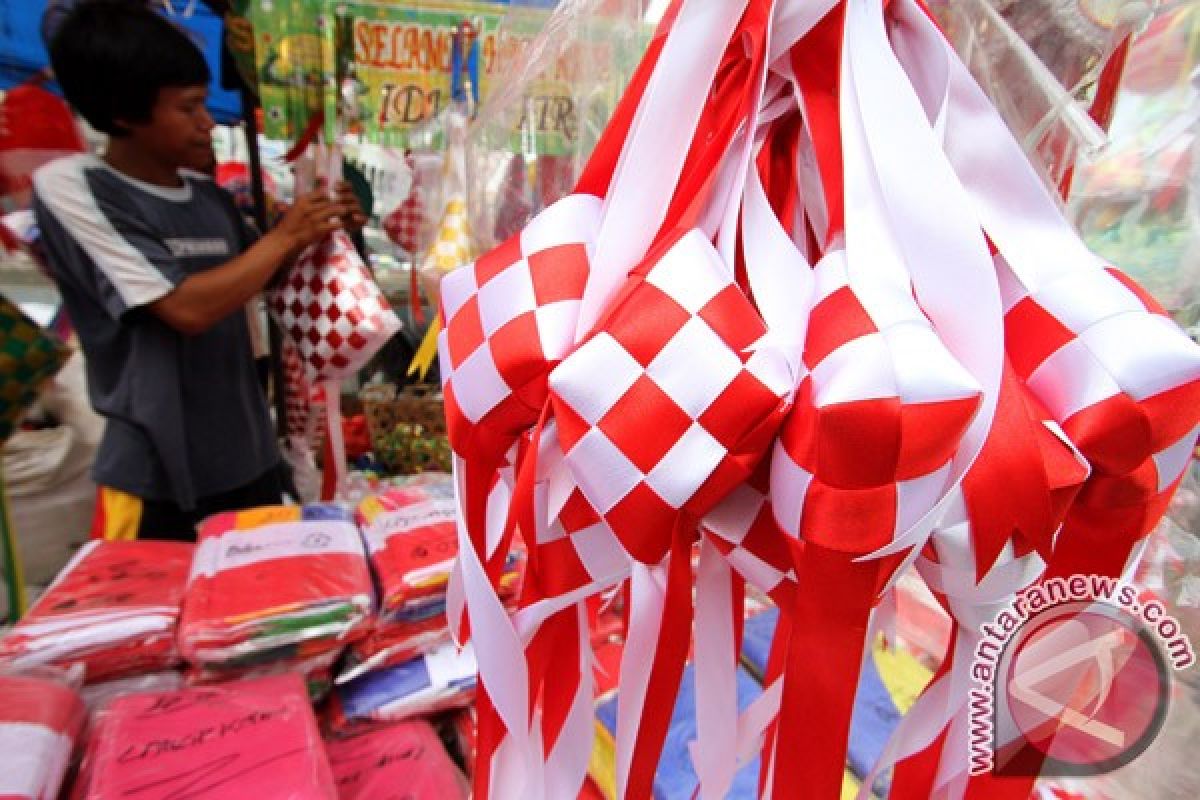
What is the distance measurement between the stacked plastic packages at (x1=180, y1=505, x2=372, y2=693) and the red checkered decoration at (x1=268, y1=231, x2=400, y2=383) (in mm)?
316

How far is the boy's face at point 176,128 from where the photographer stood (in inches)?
45.0

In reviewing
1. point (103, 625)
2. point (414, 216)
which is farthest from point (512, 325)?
point (414, 216)

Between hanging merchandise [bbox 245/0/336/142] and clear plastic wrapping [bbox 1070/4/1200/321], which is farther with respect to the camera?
hanging merchandise [bbox 245/0/336/142]

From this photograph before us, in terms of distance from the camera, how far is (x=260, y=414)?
138 centimetres

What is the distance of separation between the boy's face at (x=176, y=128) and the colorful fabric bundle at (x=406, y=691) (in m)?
0.99

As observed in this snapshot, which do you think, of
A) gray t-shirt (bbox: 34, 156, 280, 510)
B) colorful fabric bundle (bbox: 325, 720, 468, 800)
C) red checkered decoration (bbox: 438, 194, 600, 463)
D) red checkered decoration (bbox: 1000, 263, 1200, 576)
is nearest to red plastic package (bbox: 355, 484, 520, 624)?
colorful fabric bundle (bbox: 325, 720, 468, 800)

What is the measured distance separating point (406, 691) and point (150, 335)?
798 millimetres

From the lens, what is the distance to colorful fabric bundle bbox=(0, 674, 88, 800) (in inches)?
21.4

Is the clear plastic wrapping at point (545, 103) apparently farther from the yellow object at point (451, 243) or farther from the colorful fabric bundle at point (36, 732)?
the colorful fabric bundle at point (36, 732)

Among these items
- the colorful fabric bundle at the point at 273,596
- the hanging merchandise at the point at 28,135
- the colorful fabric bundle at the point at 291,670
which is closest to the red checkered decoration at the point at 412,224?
the hanging merchandise at the point at 28,135

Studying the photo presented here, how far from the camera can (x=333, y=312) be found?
1.08 meters

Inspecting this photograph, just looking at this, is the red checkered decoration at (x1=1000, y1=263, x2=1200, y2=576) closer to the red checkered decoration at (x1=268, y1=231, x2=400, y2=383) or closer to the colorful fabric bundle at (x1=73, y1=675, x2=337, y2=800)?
the colorful fabric bundle at (x1=73, y1=675, x2=337, y2=800)

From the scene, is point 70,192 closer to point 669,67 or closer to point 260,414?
point 260,414

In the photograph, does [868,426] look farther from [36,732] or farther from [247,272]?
[247,272]
